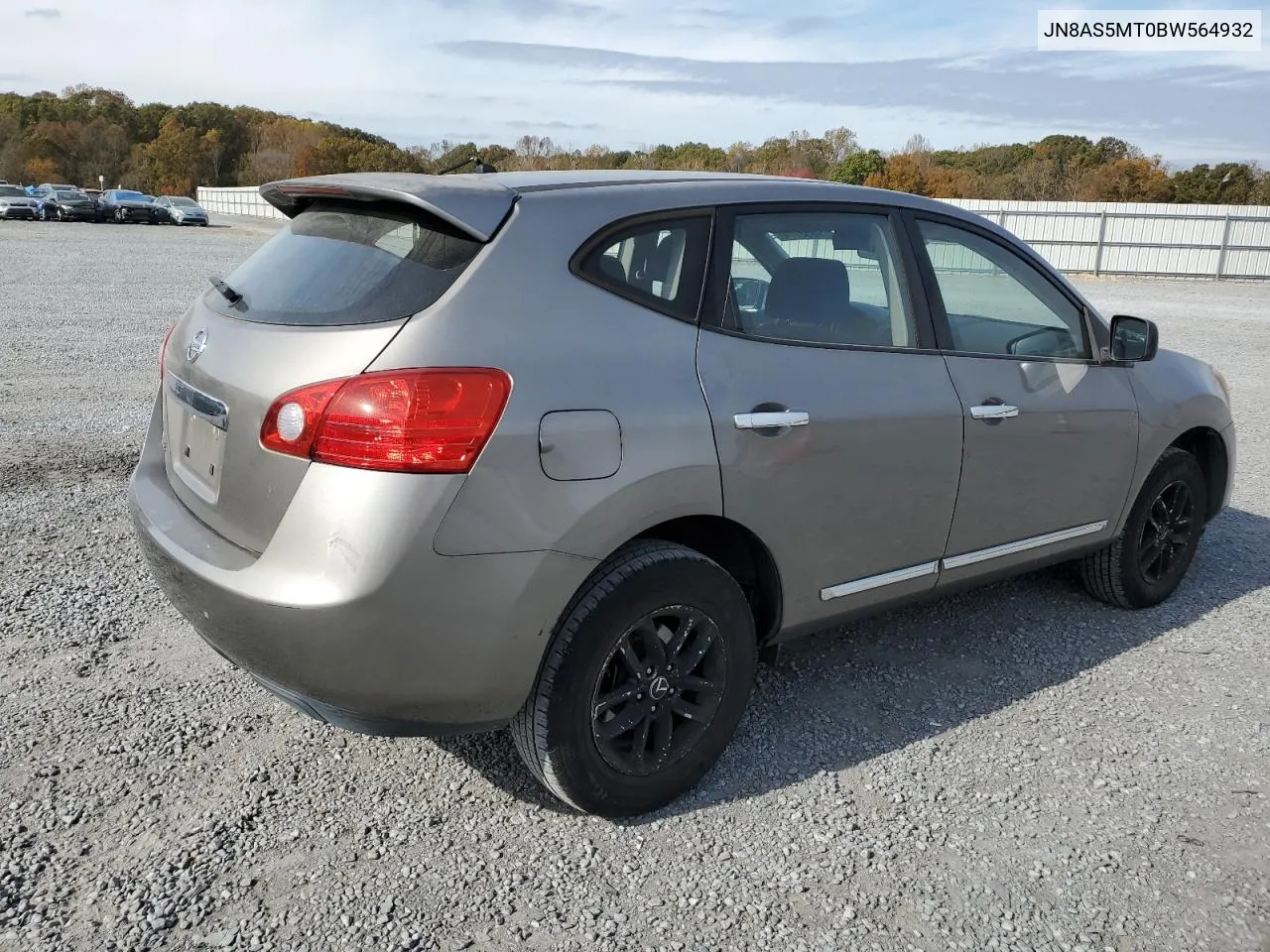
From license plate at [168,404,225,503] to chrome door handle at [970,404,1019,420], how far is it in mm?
2419

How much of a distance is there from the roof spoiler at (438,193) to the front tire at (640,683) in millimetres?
957

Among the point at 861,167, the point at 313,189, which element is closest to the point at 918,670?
the point at 313,189

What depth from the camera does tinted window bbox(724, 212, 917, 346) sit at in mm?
3062

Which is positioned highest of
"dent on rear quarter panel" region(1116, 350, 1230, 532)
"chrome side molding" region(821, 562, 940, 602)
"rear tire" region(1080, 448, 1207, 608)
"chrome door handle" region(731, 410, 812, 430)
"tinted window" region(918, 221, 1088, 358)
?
"tinted window" region(918, 221, 1088, 358)

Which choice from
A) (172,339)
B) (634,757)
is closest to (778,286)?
(634,757)

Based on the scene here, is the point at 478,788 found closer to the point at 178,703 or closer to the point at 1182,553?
the point at 178,703

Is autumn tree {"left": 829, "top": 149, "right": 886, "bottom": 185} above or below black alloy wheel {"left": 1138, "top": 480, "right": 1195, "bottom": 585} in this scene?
above

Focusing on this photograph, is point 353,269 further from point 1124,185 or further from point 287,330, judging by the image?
point 1124,185

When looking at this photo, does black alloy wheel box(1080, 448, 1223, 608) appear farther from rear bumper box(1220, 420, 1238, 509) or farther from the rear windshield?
the rear windshield

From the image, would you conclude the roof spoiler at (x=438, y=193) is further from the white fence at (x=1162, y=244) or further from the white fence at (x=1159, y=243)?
the white fence at (x=1162, y=244)

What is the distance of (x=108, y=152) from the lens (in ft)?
309

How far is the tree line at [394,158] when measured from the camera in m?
45.6

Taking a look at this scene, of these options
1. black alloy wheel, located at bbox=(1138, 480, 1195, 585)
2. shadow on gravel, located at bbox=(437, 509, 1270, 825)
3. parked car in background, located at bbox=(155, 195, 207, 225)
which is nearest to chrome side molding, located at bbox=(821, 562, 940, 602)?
shadow on gravel, located at bbox=(437, 509, 1270, 825)

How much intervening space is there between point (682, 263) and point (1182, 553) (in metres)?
3.11
